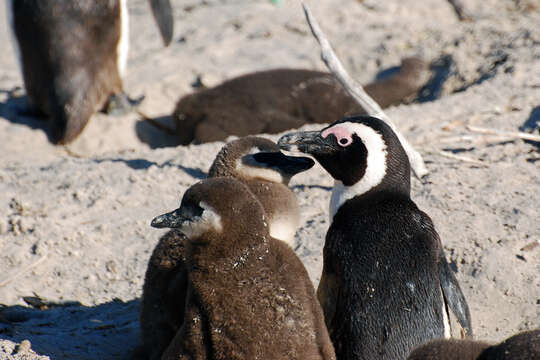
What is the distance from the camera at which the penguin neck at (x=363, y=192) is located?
3.25 meters

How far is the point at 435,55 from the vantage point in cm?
825

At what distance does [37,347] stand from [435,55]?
238 inches

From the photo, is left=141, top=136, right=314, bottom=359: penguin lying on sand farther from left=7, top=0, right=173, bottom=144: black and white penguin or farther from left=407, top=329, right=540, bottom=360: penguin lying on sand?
left=7, top=0, right=173, bottom=144: black and white penguin

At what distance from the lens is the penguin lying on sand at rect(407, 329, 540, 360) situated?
74.7 inches

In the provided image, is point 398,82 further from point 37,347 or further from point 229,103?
point 37,347

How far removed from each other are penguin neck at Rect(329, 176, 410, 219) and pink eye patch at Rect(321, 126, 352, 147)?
7.2 inches

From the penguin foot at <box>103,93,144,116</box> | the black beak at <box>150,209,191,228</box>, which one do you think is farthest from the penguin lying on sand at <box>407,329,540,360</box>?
the penguin foot at <box>103,93,144,116</box>

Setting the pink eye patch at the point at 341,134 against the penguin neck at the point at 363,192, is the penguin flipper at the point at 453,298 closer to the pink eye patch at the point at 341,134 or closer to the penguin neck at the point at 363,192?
the penguin neck at the point at 363,192

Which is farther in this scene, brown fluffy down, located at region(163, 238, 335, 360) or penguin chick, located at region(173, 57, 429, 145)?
penguin chick, located at region(173, 57, 429, 145)

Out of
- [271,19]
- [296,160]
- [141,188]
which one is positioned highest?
[296,160]

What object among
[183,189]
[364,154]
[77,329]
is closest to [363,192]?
[364,154]

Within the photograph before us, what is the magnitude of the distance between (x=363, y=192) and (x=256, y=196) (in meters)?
0.54

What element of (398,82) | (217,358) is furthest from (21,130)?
(217,358)

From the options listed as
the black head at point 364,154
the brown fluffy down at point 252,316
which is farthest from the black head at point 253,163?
the brown fluffy down at point 252,316
